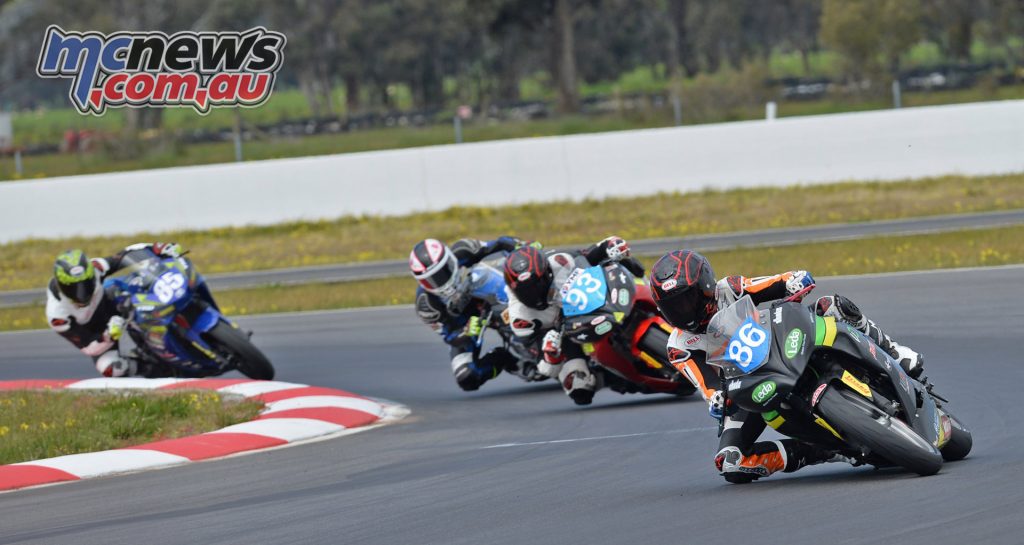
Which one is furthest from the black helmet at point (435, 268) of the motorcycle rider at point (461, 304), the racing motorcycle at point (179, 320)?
the racing motorcycle at point (179, 320)

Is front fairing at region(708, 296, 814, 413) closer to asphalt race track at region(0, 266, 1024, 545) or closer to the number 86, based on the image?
the number 86

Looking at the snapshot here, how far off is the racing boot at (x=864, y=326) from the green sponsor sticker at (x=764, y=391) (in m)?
0.80

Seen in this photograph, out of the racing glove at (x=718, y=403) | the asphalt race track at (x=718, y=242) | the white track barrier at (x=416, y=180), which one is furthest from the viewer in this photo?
the white track barrier at (x=416, y=180)

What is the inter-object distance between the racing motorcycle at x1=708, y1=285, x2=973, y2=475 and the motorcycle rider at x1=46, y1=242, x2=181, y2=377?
7686 mm

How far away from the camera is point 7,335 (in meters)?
18.1

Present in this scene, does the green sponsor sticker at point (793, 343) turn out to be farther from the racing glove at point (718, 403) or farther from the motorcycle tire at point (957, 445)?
the motorcycle tire at point (957, 445)

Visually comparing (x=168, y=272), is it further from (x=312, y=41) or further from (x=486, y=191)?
(x=312, y=41)

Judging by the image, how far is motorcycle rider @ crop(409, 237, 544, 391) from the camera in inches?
460

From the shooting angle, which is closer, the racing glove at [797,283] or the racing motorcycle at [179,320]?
the racing glove at [797,283]

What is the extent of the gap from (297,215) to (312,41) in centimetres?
3447

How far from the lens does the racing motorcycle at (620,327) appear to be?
9938 mm

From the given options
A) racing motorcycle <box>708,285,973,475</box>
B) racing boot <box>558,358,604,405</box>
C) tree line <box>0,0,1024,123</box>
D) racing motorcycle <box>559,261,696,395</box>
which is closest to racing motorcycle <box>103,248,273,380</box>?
racing boot <box>558,358,604,405</box>

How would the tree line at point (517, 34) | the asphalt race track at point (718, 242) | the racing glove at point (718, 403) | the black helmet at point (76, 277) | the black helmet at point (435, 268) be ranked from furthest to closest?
the tree line at point (517, 34)
the asphalt race track at point (718, 242)
the black helmet at point (76, 277)
the black helmet at point (435, 268)
the racing glove at point (718, 403)

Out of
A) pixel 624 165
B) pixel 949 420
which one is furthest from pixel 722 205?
pixel 949 420
